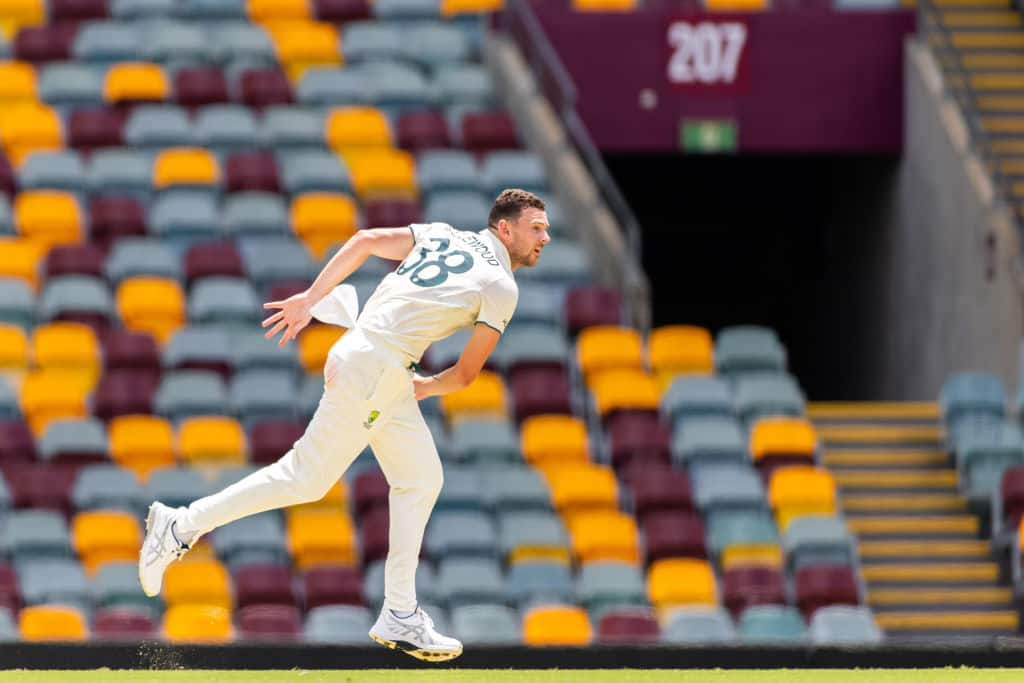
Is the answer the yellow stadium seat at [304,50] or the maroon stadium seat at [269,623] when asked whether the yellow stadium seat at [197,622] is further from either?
the yellow stadium seat at [304,50]

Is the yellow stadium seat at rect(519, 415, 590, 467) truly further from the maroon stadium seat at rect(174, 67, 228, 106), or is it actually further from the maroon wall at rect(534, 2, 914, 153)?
the maroon stadium seat at rect(174, 67, 228, 106)

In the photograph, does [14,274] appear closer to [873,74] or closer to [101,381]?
[101,381]

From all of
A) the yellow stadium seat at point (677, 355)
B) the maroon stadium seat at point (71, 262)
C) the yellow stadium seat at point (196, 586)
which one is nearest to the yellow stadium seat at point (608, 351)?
the yellow stadium seat at point (677, 355)

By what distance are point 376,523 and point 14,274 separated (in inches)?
122

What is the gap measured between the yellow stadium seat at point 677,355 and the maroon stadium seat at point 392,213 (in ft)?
5.80

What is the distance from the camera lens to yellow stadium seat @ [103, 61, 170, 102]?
555 inches

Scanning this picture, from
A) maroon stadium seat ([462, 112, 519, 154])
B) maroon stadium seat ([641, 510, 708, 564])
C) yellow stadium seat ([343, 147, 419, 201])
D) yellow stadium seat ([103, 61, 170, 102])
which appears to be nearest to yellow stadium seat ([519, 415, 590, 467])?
maroon stadium seat ([641, 510, 708, 564])

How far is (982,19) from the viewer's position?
15133mm

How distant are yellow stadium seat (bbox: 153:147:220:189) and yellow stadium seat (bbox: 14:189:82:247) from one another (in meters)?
0.66

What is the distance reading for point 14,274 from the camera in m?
12.4

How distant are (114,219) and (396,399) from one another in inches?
289

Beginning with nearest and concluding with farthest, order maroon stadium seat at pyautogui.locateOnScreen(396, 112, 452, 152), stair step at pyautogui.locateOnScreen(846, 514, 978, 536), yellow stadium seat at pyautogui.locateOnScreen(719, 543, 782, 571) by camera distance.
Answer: yellow stadium seat at pyautogui.locateOnScreen(719, 543, 782, 571) → stair step at pyautogui.locateOnScreen(846, 514, 978, 536) → maroon stadium seat at pyautogui.locateOnScreen(396, 112, 452, 152)

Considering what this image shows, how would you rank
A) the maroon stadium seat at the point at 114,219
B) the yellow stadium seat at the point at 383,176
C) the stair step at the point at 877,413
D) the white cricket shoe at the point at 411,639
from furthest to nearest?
the yellow stadium seat at the point at 383,176 < the maroon stadium seat at the point at 114,219 < the stair step at the point at 877,413 < the white cricket shoe at the point at 411,639

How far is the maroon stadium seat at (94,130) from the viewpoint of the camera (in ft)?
45.0
